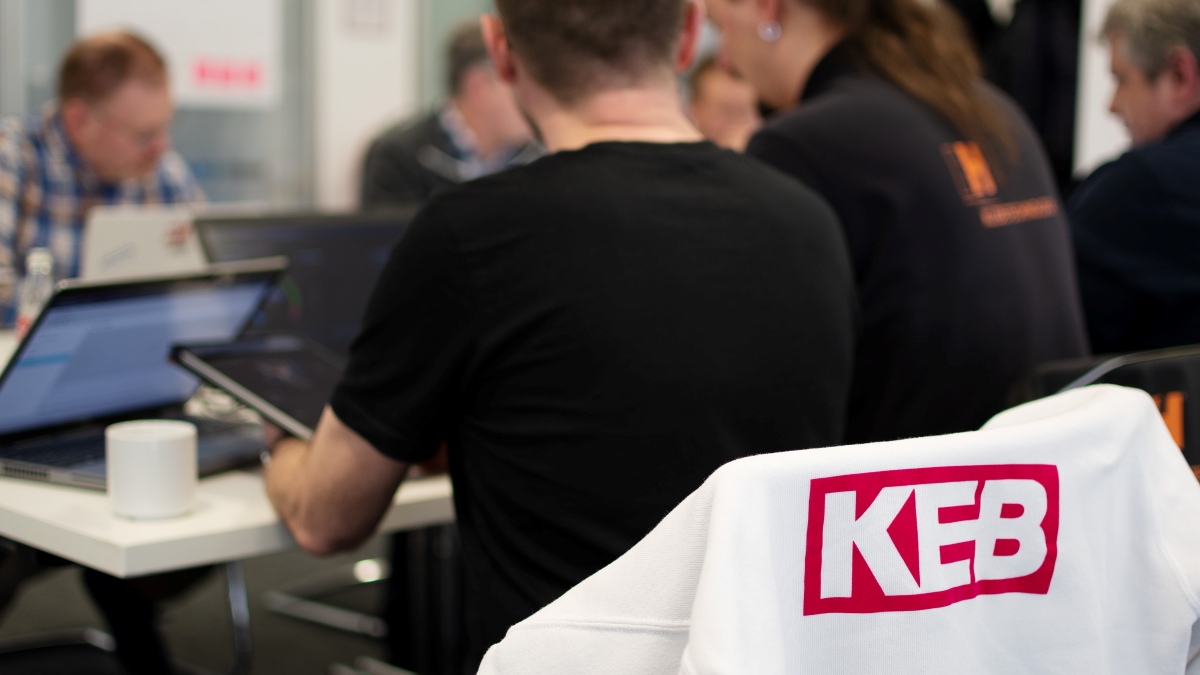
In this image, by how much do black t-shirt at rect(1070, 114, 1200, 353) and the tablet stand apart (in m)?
1.31

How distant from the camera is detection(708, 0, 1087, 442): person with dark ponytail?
159cm

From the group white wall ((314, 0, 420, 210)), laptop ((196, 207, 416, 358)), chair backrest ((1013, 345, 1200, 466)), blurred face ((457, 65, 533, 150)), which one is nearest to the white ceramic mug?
laptop ((196, 207, 416, 358))

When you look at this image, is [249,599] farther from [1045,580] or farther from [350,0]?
[350,0]

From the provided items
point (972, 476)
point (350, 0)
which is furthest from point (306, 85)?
point (972, 476)

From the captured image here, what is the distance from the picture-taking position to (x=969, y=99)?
1715 millimetres

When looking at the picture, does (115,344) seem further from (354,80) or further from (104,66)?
(354,80)

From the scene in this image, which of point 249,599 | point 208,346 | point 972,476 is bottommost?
point 249,599

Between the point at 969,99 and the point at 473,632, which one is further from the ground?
the point at 969,99

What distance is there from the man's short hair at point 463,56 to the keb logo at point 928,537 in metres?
3.46

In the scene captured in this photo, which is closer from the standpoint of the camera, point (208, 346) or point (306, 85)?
point (208, 346)

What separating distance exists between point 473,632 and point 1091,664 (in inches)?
25.0

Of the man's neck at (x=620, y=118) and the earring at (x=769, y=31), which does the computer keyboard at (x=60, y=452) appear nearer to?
the man's neck at (x=620, y=118)

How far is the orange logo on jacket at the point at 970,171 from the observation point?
1622 millimetres

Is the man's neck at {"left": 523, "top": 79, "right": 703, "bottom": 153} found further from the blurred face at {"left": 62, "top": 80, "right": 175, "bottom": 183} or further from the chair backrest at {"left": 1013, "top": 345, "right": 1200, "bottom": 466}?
the blurred face at {"left": 62, "top": 80, "right": 175, "bottom": 183}
